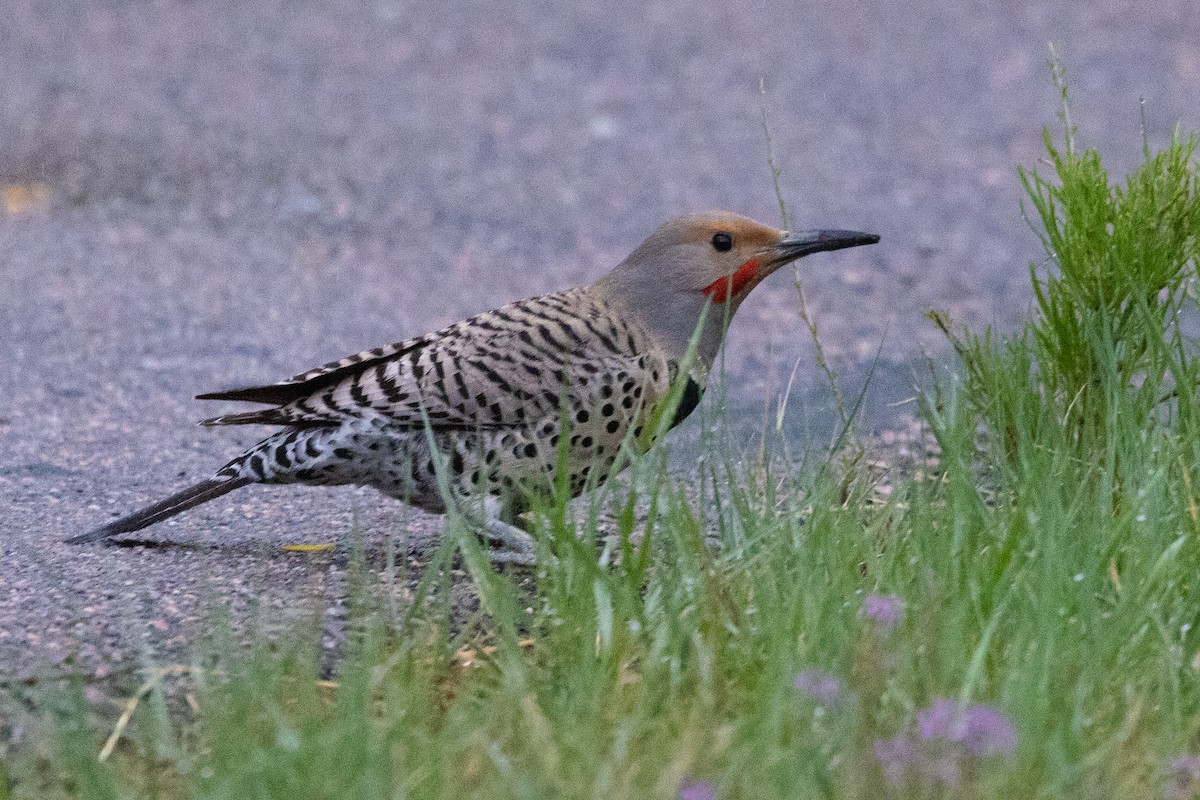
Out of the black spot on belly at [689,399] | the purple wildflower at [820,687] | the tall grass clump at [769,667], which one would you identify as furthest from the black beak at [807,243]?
the purple wildflower at [820,687]

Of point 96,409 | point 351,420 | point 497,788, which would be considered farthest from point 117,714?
point 96,409

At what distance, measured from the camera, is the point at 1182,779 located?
2498mm

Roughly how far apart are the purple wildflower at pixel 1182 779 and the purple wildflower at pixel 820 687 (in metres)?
0.49

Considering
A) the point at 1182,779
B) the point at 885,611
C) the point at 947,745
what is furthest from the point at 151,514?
the point at 1182,779

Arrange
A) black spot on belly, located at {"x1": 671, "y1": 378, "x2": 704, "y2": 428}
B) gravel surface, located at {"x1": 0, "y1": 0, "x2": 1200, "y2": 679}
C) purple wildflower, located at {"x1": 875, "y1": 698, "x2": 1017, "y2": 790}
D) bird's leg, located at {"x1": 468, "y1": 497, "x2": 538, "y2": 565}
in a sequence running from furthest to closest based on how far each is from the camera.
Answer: gravel surface, located at {"x1": 0, "y1": 0, "x2": 1200, "y2": 679} < black spot on belly, located at {"x1": 671, "y1": 378, "x2": 704, "y2": 428} < bird's leg, located at {"x1": 468, "y1": 497, "x2": 538, "y2": 565} < purple wildflower, located at {"x1": 875, "y1": 698, "x2": 1017, "y2": 790}

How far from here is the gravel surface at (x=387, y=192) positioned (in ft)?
13.8

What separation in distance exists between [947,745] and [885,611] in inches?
17.0

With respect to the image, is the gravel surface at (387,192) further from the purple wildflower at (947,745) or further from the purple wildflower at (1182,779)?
the purple wildflower at (1182,779)

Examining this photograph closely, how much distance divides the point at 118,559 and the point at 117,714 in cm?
85

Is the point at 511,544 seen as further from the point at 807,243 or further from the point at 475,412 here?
the point at 807,243

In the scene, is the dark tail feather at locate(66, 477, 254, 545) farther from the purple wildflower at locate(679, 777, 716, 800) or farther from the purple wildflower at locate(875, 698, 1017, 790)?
the purple wildflower at locate(875, 698, 1017, 790)

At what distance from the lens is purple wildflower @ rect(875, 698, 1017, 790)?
88.4 inches

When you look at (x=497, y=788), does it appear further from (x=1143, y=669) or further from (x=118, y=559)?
(x=118, y=559)

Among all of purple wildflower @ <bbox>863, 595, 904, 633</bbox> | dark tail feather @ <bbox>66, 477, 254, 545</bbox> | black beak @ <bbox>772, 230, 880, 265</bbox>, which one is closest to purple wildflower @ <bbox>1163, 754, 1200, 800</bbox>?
purple wildflower @ <bbox>863, 595, 904, 633</bbox>
